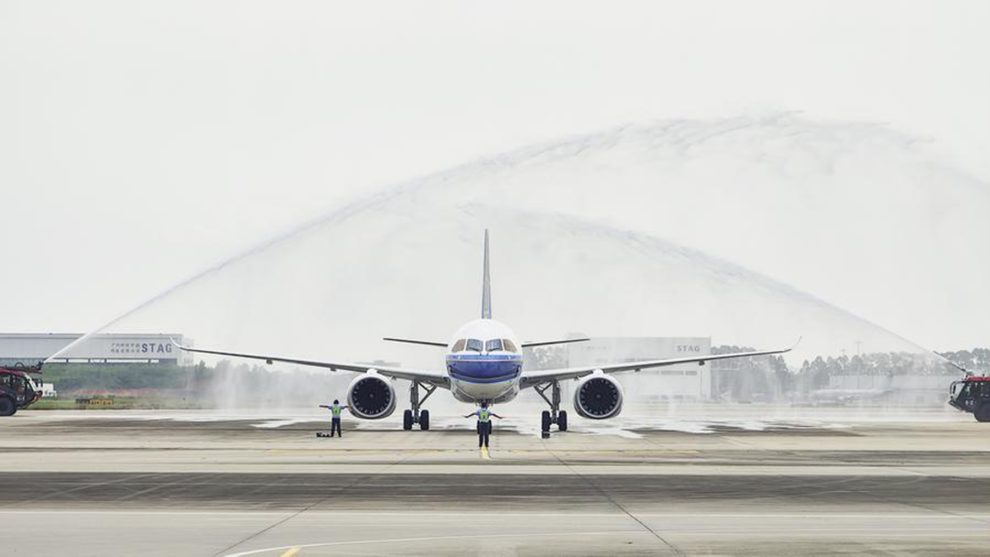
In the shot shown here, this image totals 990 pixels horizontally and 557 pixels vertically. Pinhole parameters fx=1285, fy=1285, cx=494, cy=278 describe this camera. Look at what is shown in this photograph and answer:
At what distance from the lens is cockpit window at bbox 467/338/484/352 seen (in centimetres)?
5062

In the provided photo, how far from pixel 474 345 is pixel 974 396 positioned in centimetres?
3227

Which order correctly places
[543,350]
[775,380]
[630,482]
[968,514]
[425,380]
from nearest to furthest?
[968,514] → [630,482] → [425,380] → [775,380] → [543,350]

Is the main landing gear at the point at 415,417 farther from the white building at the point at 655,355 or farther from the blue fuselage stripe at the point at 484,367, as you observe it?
the white building at the point at 655,355

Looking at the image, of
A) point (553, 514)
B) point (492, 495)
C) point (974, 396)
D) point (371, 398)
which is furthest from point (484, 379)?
point (974, 396)

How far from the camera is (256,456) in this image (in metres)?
36.6

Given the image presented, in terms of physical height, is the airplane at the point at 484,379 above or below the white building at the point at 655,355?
below

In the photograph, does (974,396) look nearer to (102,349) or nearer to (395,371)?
(395,371)

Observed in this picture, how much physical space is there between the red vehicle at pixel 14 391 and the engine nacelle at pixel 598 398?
32751mm

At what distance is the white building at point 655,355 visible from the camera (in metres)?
139

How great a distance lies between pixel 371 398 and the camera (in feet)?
176

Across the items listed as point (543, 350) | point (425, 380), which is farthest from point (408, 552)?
point (543, 350)

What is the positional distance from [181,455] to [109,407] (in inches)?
2091

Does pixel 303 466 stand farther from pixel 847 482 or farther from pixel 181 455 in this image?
pixel 847 482

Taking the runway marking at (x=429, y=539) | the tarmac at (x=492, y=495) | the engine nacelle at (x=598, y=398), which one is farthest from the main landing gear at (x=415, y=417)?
the runway marking at (x=429, y=539)
